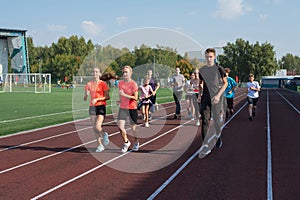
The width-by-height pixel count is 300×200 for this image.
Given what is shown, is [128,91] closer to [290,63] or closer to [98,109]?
[98,109]

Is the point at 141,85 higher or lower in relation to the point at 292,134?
higher

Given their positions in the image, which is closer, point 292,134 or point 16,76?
point 292,134

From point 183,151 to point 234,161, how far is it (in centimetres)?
136

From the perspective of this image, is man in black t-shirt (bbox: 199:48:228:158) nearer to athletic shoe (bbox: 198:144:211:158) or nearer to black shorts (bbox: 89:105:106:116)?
athletic shoe (bbox: 198:144:211:158)

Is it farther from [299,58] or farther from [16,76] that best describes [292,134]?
[299,58]

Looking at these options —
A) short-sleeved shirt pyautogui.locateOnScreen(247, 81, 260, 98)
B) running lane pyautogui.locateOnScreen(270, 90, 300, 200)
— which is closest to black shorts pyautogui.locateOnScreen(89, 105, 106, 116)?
running lane pyautogui.locateOnScreen(270, 90, 300, 200)

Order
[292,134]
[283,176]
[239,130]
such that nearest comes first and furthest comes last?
[283,176], [292,134], [239,130]

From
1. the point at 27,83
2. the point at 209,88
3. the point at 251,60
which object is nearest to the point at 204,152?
the point at 209,88

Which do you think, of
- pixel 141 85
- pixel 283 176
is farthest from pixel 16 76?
pixel 283 176

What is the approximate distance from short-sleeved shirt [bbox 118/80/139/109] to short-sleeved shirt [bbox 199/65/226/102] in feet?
4.74

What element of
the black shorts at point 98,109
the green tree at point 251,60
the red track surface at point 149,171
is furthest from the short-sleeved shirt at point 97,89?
the green tree at point 251,60

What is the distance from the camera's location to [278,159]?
7.74 meters

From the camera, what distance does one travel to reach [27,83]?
5616 centimetres

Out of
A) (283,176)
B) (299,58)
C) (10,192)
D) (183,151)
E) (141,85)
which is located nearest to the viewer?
(10,192)
